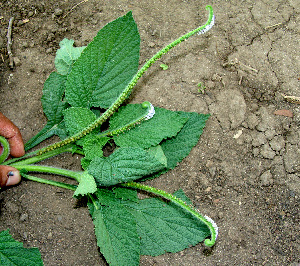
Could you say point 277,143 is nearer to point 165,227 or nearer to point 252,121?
point 252,121

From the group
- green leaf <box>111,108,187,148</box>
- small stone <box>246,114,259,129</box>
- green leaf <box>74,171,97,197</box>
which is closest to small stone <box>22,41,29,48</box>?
green leaf <box>111,108,187,148</box>

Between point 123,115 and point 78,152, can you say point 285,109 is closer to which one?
point 123,115

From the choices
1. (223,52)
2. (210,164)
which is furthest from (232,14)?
(210,164)

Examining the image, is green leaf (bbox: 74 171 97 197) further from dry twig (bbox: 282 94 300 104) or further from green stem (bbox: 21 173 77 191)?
dry twig (bbox: 282 94 300 104)

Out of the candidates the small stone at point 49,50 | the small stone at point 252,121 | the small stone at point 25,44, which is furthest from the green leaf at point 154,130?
the small stone at point 25,44

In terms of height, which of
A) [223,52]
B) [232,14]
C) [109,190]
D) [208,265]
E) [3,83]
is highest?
Answer: [232,14]
